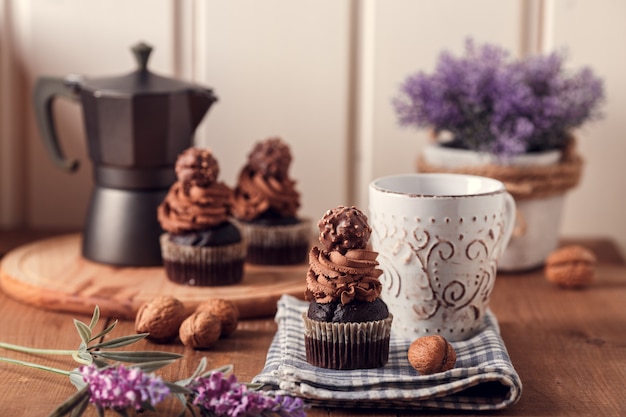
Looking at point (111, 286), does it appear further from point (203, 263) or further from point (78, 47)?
point (78, 47)

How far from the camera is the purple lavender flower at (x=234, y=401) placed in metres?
0.69

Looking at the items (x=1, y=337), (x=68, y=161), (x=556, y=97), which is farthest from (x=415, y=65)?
(x=1, y=337)

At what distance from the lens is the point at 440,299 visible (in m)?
0.88

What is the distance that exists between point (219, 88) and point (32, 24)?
294 mm

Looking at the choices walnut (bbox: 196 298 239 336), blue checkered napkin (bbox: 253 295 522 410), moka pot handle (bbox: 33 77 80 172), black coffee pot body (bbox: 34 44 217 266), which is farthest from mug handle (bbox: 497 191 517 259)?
moka pot handle (bbox: 33 77 80 172)

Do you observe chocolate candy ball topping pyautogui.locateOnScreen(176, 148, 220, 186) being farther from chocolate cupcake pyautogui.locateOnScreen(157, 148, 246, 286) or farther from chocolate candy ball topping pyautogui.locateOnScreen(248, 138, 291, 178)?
chocolate candy ball topping pyautogui.locateOnScreen(248, 138, 291, 178)

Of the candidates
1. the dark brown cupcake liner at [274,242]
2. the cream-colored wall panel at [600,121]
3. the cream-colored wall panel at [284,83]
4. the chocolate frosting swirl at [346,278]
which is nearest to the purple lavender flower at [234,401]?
the chocolate frosting swirl at [346,278]

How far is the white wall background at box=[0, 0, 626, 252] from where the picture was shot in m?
1.38

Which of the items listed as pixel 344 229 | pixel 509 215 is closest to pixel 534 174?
pixel 509 215

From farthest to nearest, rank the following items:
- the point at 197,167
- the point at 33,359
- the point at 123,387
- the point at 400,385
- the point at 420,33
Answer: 1. the point at 420,33
2. the point at 197,167
3. the point at 33,359
4. the point at 400,385
5. the point at 123,387

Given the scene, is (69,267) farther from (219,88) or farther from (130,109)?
(219,88)

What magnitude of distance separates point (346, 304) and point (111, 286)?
37 centimetres

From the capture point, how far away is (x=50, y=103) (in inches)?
49.1

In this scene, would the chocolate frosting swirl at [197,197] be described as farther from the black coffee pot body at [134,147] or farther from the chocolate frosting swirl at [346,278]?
the chocolate frosting swirl at [346,278]
